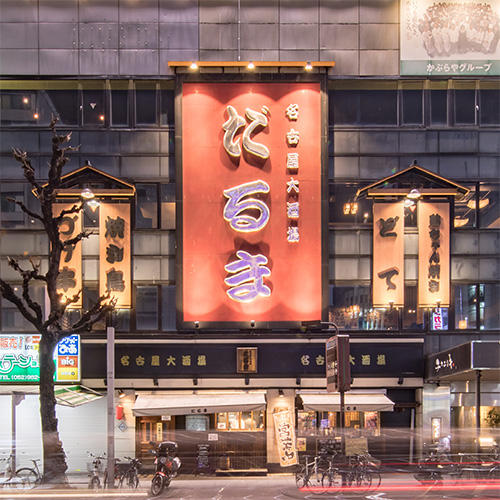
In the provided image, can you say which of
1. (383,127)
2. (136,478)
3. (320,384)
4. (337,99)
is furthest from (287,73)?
(136,478)

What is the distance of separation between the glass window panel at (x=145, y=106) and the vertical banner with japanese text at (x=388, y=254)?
6343mm

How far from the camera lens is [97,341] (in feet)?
50.4

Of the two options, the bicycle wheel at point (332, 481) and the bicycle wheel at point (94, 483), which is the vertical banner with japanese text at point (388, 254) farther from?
the bicycle wheel at point (94, 483)

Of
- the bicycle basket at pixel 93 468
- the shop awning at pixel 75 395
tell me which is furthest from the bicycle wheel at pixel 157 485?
the shop awning at pixel 75 395

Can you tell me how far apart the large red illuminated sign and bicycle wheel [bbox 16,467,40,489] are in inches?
268

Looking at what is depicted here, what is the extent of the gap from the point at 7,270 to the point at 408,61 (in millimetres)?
11870

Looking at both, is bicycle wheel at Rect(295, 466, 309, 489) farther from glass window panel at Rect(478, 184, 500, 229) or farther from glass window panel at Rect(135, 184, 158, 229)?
glass window panel at Rect(478, 184, 500, 229)

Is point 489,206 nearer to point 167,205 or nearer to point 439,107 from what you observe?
point 439,107

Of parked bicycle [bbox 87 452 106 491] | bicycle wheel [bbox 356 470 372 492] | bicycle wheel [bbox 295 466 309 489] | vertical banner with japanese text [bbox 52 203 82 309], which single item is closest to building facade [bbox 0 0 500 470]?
vertical banner with japanese text [bbox 52 203 82 309]

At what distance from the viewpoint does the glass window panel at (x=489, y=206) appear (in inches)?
631

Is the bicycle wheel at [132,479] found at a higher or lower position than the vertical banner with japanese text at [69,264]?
lower

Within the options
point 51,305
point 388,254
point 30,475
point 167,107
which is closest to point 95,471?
point 30,475

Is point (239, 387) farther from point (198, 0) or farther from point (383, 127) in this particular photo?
point (198, 0)

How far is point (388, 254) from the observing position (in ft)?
50.9
